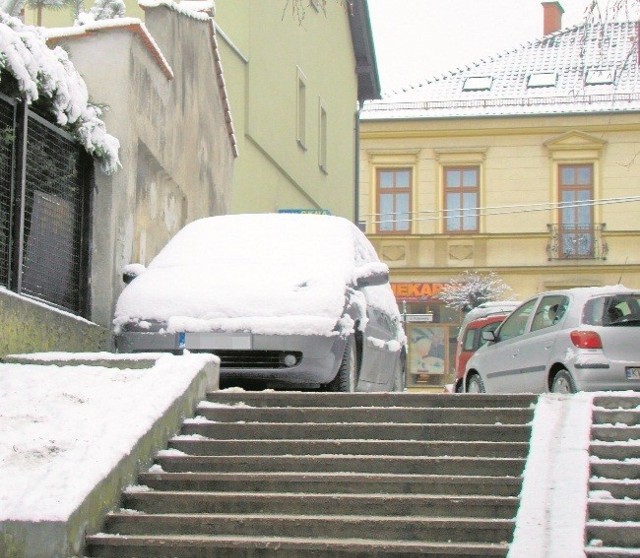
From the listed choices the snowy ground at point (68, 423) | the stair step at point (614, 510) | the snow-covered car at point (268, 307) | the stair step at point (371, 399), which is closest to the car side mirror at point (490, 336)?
the snow-covered car at point (268, 307)

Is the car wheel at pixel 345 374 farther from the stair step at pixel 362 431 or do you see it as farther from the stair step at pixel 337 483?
the stair step at pixel 337 483

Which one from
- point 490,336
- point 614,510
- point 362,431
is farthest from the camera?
point 490,336

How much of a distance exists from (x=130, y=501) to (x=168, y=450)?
856mm

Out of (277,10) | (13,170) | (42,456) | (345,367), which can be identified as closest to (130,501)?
(42,456)

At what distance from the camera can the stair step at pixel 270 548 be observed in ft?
22.5

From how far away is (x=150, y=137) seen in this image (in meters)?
15.5

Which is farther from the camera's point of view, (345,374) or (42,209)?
(42,209)

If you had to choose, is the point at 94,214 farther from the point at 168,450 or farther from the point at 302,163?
the point at 302,163

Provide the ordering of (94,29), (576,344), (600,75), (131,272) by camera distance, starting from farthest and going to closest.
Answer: (600,75), (94,29), (576,344), (131,272)

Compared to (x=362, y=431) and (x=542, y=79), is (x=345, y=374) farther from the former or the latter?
(x=542, y=79)

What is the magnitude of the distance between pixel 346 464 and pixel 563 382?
5789 mm

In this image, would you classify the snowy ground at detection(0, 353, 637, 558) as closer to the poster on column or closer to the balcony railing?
the poster on column

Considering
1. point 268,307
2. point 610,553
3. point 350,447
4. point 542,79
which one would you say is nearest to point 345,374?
point 268,307

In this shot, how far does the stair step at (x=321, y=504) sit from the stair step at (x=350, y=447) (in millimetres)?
797
